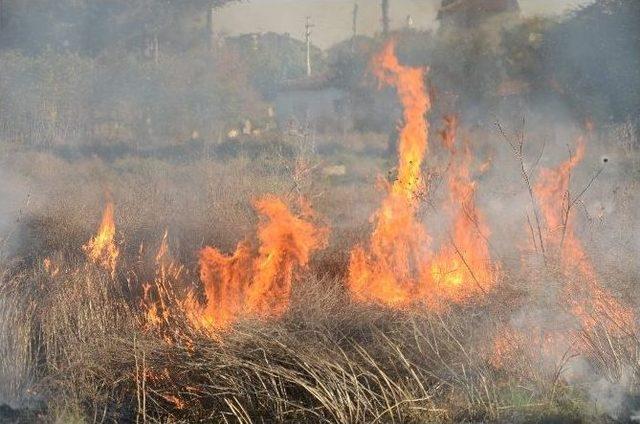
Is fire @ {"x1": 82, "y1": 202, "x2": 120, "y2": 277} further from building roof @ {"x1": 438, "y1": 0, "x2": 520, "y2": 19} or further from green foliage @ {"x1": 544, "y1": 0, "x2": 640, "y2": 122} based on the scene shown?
green foliage @ {"x1": 544, "y1": 0, "x2": 640, "y2": 122}

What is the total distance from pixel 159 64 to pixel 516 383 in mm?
18360

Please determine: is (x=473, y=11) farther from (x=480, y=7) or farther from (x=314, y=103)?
(x=314, y=103)

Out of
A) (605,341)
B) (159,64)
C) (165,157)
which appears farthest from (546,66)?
(605,341)

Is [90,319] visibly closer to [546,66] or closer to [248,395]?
[248,395]

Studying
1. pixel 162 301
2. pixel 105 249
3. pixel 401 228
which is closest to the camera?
pixel 162 301

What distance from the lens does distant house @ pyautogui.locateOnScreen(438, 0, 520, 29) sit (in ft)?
55.4

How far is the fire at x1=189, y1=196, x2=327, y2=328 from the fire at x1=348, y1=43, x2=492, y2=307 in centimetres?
57

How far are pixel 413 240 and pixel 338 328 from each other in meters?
2.03

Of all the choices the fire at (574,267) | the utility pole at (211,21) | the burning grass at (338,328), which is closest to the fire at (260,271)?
the burning grass at (338,328)

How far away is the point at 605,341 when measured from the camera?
5.91 m

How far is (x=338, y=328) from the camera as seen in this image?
21.6 feet

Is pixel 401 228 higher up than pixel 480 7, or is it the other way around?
pixel 480 7

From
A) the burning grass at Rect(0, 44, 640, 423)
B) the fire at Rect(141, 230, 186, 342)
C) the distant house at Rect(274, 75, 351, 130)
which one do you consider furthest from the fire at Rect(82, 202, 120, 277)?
the distant house at Rect(274, 75, 351, 130)

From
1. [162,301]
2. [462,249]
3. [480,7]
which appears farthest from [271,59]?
[162,301]
